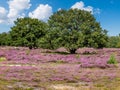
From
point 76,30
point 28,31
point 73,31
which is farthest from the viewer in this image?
point 28,31

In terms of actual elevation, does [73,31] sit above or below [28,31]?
below

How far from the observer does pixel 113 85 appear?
21.5 m

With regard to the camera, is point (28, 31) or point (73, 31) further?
point (28, 31)

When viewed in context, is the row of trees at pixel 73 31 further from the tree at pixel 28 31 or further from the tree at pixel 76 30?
the tree at pixel 28 31

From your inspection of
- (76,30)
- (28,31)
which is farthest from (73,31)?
(28,31)

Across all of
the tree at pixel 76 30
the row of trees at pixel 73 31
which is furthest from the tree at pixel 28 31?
the tree at pixel 76 30

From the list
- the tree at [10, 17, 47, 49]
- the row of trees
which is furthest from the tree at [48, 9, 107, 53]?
the tree at [10, 17, 47, 49]

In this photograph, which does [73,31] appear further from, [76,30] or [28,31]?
[28,31]

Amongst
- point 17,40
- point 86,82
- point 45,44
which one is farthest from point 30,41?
point 86,82

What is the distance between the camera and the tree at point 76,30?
55469mm

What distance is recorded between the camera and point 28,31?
7494 centimetres

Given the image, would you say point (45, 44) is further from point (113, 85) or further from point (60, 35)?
point (113, 85)

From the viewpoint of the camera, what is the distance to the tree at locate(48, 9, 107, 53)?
55.5m

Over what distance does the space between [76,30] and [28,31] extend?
21.4 m
